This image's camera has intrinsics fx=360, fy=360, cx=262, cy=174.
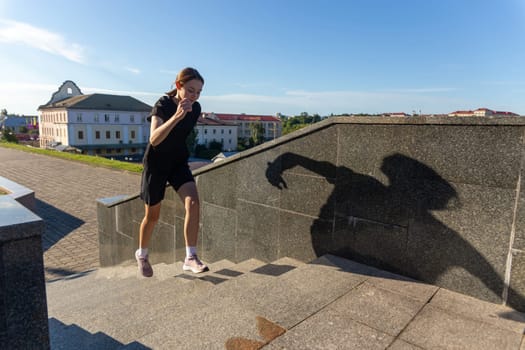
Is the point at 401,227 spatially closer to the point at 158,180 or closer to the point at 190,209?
the point at 190,209

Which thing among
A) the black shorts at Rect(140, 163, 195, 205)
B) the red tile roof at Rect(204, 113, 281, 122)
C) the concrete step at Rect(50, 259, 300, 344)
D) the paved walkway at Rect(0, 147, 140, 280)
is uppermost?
the red tile roof at Rect(204, 113, 281, 122)

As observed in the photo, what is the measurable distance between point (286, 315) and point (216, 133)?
9431 cm

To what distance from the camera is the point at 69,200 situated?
13867 mm

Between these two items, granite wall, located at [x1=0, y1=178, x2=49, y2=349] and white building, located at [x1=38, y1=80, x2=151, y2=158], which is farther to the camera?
white building, located at [x1=38, y1=80, x2=151, y2=158]

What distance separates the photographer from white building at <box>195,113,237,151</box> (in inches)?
3588

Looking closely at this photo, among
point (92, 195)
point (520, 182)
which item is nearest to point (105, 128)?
point (92, 195)

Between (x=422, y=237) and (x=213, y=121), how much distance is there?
93.4 metres

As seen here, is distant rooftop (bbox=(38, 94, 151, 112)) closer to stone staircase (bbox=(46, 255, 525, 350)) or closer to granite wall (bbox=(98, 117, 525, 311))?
granite wall (bbox=(98, 117, 525, 311))

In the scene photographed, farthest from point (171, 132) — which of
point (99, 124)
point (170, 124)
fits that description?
point (99, 124)

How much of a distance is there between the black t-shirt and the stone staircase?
1386 millimetres

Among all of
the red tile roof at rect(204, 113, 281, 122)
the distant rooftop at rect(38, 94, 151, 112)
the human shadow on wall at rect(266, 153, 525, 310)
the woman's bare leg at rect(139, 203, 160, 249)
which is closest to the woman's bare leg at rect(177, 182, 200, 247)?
the woman's bare leg at rect(139, 203, 160, 249)

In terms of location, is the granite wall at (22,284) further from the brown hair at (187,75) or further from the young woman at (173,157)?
the brown hair at (187,75)

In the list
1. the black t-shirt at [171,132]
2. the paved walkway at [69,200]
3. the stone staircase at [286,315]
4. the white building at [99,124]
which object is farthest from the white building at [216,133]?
the stone staircase at [286,315]

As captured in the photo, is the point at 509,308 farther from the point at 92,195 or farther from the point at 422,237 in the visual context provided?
the point at 92,195
